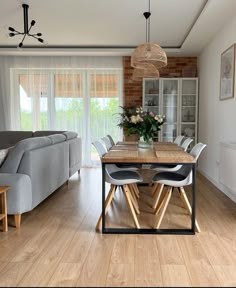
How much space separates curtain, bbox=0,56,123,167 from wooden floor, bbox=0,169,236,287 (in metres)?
3.15

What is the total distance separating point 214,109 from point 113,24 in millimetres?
2162

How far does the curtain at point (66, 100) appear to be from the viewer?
21.2 feet

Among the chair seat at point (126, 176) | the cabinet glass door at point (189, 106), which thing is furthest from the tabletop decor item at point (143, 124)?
the cabinet glass door at point (189, 106)

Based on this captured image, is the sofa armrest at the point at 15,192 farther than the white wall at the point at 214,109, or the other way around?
the white wall at the point at 214,109

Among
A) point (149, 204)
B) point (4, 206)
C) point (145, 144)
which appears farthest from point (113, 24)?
point (4, 206)

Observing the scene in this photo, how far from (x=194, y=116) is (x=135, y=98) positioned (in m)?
1.33

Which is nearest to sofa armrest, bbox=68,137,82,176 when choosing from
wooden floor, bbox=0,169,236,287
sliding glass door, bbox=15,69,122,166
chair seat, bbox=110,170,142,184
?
sliding glass door, bbox=15,69,122,166

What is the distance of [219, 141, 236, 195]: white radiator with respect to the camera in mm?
3449

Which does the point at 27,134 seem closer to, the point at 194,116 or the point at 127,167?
the point at 127,167

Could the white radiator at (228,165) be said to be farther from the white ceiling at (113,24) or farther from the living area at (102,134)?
the white ceiling at (113,24)

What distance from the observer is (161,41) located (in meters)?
5.46

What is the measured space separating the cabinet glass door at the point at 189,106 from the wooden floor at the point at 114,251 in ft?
9.21

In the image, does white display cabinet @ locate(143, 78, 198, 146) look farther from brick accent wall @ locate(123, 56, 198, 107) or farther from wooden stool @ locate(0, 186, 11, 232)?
wooden stool @ locate(0, 186, 11, 232)

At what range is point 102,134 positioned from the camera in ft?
21.4
